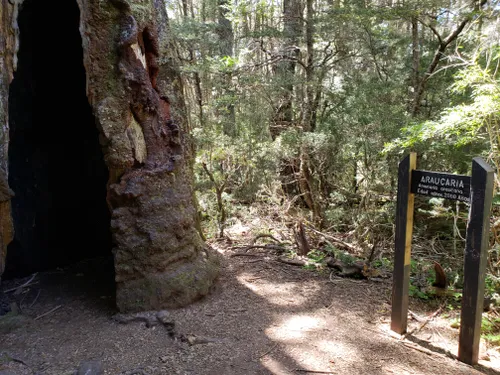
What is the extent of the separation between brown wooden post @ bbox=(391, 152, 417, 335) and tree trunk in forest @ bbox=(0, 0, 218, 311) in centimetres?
215

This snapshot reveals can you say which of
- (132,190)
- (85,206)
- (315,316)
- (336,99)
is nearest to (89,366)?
(132,190)

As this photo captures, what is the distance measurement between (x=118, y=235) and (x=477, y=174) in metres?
3.55

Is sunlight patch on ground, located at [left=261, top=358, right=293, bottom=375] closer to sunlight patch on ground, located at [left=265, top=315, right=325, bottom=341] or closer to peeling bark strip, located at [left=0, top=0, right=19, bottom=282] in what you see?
sunlight patch on ground, located at [left=265, top=315, right=325, bottom=341]

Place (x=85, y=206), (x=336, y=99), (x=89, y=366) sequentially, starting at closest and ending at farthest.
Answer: (x=89, y=366)
(x=85, y=206)
(x=336, y=99)

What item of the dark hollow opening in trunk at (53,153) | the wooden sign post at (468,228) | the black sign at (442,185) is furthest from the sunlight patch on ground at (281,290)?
the dark hollow opening in trunk at (53,153)

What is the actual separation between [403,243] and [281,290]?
172 centimetres

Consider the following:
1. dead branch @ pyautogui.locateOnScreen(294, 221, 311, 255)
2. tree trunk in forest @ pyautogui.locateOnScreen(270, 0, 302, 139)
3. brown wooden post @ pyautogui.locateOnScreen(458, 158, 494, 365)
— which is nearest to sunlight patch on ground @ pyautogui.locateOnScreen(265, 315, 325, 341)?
brown wooden post @ pyautogui.locateOnScreen(458, 158, 494, 365)

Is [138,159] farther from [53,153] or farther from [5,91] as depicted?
[53,153]

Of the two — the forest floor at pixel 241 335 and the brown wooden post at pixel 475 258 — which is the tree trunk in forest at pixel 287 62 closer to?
the forest floor at pixel 241 335

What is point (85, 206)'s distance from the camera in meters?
5.76

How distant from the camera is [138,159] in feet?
12.9

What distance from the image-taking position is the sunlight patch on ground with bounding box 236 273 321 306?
14.4 feet

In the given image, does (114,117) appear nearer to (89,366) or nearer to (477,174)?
(89,366)

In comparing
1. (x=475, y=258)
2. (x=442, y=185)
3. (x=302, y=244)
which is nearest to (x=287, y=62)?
(x=302, y=244)
